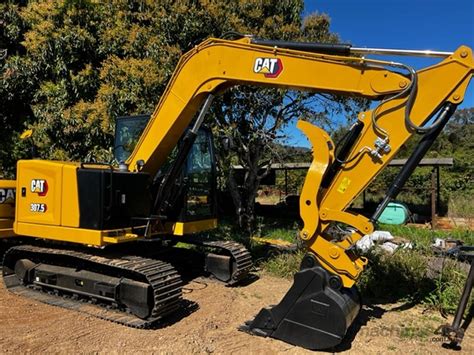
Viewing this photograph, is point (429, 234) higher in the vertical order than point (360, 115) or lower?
lower

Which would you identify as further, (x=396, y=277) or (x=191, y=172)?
(x=191, y=172)

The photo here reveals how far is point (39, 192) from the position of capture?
6.01 m

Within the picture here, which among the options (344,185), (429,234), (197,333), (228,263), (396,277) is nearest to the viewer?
(344,185)

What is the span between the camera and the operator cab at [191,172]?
6496 millimetres

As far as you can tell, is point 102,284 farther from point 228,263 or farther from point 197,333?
point 228,263

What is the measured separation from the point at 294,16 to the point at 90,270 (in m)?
7.84

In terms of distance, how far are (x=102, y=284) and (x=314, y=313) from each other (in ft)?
8.72

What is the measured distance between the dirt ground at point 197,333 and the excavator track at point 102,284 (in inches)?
6.9

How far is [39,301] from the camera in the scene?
587cm

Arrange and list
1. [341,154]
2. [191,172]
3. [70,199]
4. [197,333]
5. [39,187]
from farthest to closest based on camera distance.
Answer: [191,172] < [39,187] < [70,199] < [197,333] < [341,154]

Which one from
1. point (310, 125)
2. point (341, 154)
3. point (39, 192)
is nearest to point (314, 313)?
point (341, 154)

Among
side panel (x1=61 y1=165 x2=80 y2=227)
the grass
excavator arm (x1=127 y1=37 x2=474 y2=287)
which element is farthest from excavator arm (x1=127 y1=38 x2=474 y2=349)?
the grass

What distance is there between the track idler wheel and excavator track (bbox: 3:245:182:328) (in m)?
1.25

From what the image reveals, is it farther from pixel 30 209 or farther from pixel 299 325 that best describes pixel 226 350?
pixel 30 209
